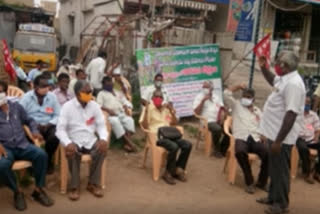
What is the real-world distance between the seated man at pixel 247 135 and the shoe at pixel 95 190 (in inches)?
71.5

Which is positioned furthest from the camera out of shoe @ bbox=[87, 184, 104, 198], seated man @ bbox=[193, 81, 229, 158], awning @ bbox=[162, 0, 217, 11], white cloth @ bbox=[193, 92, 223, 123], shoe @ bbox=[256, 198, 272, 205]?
awning @ bbox=[162, 0, 217, 11]

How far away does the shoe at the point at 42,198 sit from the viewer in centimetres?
415

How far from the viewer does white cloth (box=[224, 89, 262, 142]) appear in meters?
5.27

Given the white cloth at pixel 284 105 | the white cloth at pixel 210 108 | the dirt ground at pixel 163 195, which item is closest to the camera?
the white cloth at pixel 284 105

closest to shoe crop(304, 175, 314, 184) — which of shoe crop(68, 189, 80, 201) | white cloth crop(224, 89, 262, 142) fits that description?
white cloth crop(224, 89, 262, 142)

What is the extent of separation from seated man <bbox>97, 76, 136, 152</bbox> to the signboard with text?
1.38 metres

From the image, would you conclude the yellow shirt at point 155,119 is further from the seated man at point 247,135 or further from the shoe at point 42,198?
the shoe at point 42,198

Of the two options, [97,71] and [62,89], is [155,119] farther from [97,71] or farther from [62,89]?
[97,71]

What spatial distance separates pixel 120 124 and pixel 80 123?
1.67 metres

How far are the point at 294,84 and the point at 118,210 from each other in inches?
91.2

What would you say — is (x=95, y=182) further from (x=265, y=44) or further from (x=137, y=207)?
(x=265, y=44)

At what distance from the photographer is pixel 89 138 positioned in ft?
15.0

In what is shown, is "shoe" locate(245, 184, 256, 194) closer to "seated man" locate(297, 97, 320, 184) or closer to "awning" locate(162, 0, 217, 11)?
"seated man" locate(297, 97, 320, 184)

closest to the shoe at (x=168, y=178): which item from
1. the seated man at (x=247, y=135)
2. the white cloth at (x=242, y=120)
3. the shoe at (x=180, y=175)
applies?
the shoe at (x=180, y=175)
